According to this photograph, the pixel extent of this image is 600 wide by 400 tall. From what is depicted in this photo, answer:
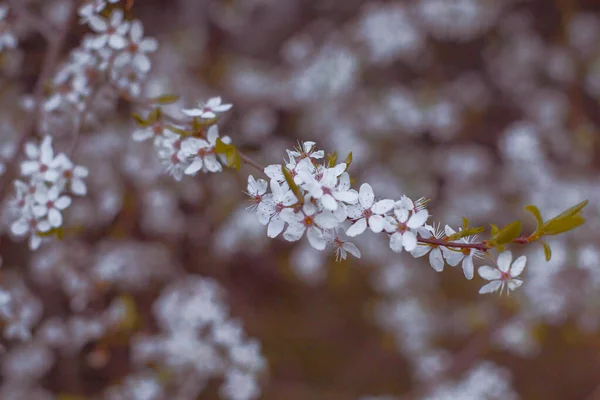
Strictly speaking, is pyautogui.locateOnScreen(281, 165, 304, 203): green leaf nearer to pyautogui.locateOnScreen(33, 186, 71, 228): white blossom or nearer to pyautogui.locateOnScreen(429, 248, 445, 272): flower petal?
pyautogui.locateOnScreen(429, 248, 445, 272): flower petal

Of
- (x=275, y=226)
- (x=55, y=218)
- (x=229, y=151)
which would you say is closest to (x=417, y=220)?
(x=275, y=226)

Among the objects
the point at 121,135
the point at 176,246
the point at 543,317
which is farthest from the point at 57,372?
the point at 543,317

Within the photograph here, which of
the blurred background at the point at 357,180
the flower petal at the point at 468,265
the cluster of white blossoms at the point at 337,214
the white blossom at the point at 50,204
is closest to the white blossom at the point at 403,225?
the cluster of white blossoms at the point at 337,214

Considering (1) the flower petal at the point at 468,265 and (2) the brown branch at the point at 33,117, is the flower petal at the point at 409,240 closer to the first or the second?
(1) the flower petal at the point at 468,265

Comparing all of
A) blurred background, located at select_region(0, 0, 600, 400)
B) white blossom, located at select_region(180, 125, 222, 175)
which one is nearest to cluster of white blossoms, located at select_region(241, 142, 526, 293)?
white blossom, located at select_region(180, 125, 222, 175)

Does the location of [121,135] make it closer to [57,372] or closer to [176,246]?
[176,246]
